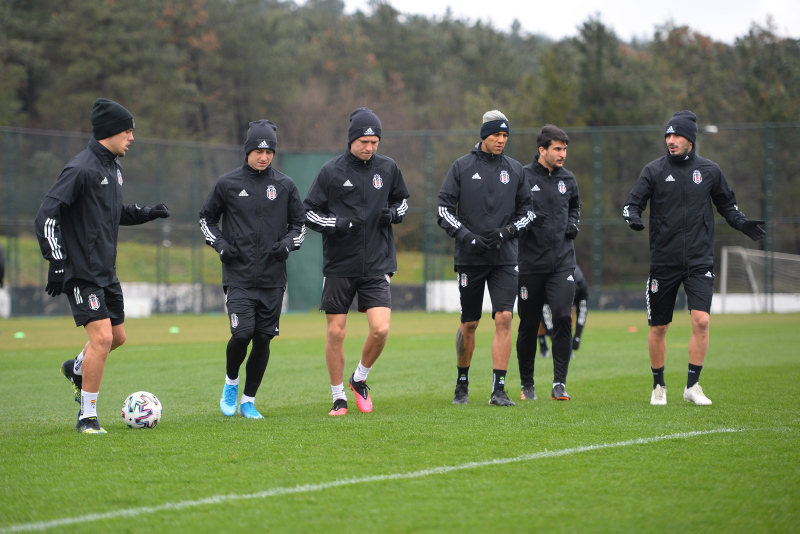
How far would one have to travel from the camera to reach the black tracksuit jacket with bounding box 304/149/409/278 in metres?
7.41

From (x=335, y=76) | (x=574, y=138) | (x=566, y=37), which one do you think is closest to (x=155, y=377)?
(x=574, y=138)

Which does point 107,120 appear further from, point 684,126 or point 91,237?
point 684,126

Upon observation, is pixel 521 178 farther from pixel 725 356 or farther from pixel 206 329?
pixel 206 329

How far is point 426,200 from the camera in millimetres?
27391

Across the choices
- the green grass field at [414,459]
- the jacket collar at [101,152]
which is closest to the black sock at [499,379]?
the green grass field at [414,459]

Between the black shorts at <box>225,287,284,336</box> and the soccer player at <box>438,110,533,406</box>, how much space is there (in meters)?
1.60

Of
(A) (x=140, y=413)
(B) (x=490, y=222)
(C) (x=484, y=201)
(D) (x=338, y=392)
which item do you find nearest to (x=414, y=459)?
(D) (x=338, y=392)

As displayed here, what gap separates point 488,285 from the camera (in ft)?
25.2

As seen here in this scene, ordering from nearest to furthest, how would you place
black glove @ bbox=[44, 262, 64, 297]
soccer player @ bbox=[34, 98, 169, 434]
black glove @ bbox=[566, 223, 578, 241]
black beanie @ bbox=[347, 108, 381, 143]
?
1. black glove @ bbox=[44, 262, 64, 297]
2. soccer player @ bbox=[34, 98, 169, 434]
3. black beanie @ bbox=[347, 108, 381, 143]
4. black glove @ bbox=[566, 223, 578, 241]

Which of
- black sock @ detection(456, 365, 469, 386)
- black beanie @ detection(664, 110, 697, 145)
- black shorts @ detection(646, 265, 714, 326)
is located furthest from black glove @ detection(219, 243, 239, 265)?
black beanie @ detection(664, 110, 697, 145)

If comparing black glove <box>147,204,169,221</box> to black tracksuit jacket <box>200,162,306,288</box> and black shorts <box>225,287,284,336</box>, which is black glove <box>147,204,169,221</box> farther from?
black shorts <box>225,287,284,336</box>

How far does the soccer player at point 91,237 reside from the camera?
609cm

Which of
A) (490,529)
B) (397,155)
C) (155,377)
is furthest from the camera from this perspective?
(397,155)

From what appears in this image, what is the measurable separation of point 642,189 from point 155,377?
5822 mm
